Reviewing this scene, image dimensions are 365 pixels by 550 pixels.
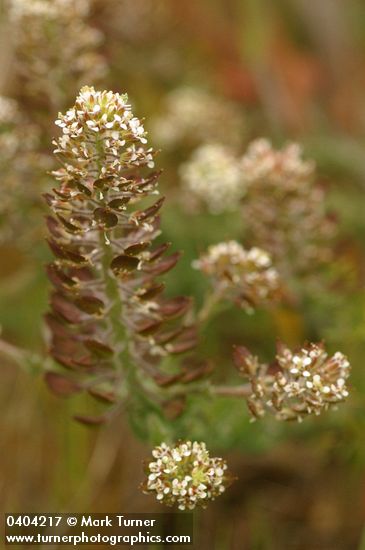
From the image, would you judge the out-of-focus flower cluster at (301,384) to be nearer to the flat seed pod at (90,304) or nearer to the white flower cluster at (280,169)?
the flat seed pod at (90,304)

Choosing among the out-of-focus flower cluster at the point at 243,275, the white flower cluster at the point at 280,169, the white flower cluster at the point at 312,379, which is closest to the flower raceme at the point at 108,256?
the out-of-focus flower cluster at the point at 243,275

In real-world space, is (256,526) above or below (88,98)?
below

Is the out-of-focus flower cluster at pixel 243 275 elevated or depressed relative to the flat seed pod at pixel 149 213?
elevated

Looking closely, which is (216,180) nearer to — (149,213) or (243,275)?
(243,275)

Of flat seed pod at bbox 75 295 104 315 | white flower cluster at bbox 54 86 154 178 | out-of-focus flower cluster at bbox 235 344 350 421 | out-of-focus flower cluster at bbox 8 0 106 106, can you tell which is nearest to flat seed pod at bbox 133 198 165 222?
white flower cluster at bbox 54 86 154 178

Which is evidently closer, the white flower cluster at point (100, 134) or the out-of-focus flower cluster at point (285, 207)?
the white flower cluster at point (100, 134)

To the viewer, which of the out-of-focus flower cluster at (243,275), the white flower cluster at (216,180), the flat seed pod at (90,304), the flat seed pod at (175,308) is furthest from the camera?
the white flower cluster at (216,180)

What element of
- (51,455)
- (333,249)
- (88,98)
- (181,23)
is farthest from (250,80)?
(88,98)

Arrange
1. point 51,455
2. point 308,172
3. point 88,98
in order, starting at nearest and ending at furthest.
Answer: point 88,98 → point 308,172 → point 51,455

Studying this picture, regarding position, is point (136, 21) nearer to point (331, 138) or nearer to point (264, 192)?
point (331, 138)
